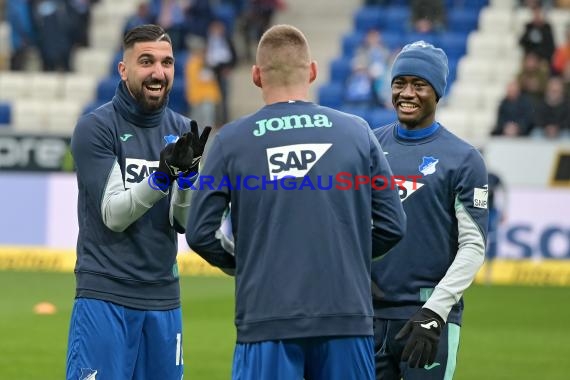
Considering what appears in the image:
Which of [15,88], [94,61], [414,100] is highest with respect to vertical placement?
[414,100]

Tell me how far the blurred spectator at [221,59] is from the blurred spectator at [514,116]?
5664 millimetres

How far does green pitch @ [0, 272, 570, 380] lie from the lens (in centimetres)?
1115

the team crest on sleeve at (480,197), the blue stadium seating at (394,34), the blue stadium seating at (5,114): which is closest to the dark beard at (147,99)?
the team crest on sleeve at (480,197)

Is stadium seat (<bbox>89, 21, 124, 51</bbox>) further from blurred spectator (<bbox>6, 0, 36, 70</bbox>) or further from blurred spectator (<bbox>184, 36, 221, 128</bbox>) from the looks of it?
blurred spectator (<bbox>184, 36, 221, 128</bbox>)

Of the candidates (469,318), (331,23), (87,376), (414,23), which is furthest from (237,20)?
(87,376)

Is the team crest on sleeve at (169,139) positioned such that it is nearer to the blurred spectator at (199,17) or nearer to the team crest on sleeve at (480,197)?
the team crest on sleeve at (480,197)

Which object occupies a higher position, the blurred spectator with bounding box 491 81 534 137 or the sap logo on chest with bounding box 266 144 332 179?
the sap logo on chest with bounding box 266 144 332 179

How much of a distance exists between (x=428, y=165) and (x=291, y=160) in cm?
131

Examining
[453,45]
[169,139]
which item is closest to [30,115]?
[453,45]

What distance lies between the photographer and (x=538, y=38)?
70.0 ft

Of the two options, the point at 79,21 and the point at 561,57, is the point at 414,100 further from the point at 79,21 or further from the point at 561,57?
the point at 79,21

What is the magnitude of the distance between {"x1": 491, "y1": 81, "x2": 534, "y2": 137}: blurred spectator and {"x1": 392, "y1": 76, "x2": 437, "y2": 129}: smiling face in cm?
1319

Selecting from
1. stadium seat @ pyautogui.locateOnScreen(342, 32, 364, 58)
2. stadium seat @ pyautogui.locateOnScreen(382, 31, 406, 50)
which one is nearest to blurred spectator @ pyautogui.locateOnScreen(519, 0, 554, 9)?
stadium seat @ pyautogui.locateOnScreen(382, 31, 406, 50)

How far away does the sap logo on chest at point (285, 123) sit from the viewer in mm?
5164
